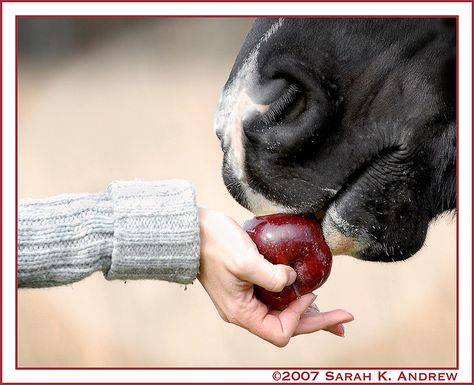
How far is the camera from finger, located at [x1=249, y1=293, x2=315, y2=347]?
0.87m

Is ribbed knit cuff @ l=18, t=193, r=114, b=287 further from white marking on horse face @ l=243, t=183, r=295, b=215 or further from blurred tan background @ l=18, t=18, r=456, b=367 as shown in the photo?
blurred tan background @ l=18, t=18, r=456, b=367

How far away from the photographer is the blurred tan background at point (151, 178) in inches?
129

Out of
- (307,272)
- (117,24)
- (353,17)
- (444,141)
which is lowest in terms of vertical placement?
(307,272)

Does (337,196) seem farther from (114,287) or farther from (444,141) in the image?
(114,287)

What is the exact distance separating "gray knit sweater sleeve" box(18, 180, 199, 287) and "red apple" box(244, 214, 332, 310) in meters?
0.07

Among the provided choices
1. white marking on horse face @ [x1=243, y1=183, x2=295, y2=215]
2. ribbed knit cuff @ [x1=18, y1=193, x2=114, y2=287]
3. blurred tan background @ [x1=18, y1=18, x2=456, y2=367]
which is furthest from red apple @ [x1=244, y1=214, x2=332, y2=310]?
blurred tan background @ [x1=18, y1=18, x2=456, y2=367]

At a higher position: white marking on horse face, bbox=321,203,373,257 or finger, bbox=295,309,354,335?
white marking on horse face, bbox=321,203,373,257

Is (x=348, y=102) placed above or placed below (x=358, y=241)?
above

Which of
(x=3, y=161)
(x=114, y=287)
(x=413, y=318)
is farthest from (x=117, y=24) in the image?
(x=3, y=161)

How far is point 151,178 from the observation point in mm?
3709

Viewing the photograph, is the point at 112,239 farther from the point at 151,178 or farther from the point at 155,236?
the point at 151,178

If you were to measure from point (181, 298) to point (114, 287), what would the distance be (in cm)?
30

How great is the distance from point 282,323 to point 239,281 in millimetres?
67

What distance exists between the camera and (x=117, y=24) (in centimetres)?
434
